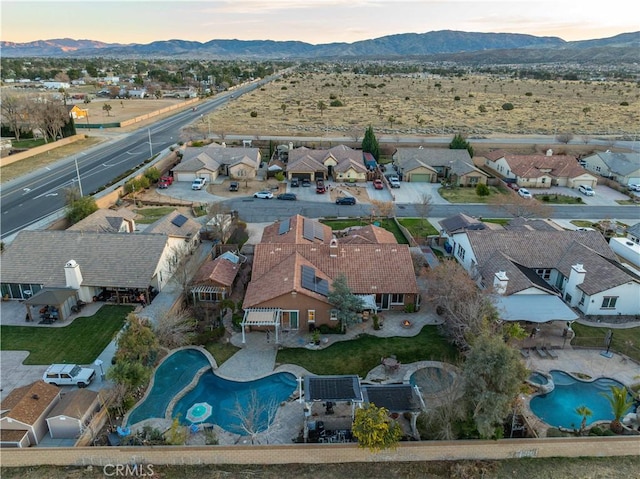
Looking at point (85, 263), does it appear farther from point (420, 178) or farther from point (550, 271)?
point (420, 178)

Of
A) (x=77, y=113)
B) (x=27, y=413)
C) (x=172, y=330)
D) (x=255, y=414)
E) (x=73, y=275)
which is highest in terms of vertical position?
(x=77, y=113)

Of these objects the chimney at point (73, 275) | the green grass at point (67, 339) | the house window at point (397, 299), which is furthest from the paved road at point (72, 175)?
the house window at point (397, 299)

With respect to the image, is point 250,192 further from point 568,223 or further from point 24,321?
point 568,223

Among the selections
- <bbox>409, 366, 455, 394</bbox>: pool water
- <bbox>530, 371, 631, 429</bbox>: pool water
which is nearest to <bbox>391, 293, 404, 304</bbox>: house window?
<bbox>409, 366, 455, 394</bbox>: pool water

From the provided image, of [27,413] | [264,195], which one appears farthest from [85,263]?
[264,195]

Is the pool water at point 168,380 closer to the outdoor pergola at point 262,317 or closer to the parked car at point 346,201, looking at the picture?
the outdoor pergola at point 262,317

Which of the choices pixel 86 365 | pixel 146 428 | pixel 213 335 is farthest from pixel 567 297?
pixel 86 365
